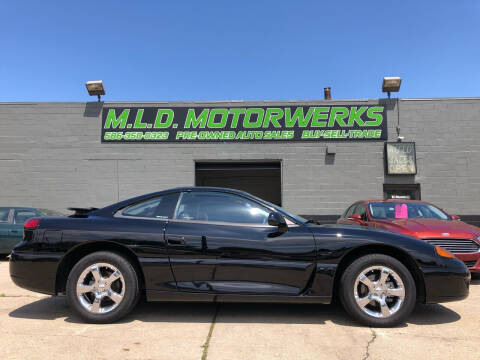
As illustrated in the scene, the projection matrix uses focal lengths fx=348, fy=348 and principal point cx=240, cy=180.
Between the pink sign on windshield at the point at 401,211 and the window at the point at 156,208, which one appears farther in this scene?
the pink sign on windshield at the point at 401,211

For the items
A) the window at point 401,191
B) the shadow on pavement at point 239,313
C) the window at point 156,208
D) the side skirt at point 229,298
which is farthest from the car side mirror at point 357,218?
the window at point 401,191

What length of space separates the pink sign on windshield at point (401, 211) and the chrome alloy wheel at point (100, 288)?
5.02 meters

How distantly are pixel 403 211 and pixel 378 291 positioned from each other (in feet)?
11.7

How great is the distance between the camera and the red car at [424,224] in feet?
16.8

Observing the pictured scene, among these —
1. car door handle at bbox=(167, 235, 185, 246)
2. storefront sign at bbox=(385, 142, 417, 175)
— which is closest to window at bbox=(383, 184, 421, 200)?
storefront sign at bbox=(385, 142, 417, 175)

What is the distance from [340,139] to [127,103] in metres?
7.17

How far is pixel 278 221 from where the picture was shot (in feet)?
11.3

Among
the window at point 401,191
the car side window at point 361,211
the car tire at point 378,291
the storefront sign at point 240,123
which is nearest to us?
the car tire at point 378,291

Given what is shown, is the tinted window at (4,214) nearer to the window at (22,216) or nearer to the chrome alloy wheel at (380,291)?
the window at (22,216)

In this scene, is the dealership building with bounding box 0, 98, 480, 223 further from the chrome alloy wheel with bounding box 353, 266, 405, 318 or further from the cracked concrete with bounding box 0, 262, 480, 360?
the chrome alloy wheel with bounding box 353, 266, 405, 318

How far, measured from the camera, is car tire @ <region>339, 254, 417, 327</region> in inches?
132

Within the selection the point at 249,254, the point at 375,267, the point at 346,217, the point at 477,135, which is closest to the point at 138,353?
the point at 249,254

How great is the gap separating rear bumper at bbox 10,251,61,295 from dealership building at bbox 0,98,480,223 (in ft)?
25.8

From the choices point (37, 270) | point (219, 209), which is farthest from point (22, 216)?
point (219, 209)
